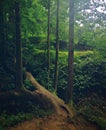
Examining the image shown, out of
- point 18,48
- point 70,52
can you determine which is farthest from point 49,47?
point 70,52

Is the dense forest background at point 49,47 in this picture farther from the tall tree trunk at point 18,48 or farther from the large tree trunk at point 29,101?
the large tree trunk at point 29,101

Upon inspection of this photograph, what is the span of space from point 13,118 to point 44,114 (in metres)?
1.77

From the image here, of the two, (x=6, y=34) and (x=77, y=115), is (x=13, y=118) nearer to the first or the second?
(x=77, y=115)

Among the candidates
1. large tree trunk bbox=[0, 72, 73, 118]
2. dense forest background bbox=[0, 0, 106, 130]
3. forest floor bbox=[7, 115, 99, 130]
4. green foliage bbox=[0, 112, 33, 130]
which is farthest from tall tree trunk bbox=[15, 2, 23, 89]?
forest floor bbox=[7, 115, 99, 130]

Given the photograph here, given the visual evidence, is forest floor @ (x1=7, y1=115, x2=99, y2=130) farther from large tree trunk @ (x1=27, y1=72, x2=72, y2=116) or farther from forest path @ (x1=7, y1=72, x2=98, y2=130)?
large tree trunk @ (x1=27, y1=72, x2=72, y2=116)

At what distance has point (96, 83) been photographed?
20.2m

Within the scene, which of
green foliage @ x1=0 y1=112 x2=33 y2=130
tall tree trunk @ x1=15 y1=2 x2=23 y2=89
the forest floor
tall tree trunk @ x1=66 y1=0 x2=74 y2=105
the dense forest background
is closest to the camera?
the forest floor

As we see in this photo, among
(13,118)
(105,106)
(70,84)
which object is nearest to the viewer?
(13,118)

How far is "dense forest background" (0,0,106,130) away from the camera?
1677 centimetres

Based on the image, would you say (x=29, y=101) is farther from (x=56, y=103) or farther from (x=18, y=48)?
(x=18, y=48)

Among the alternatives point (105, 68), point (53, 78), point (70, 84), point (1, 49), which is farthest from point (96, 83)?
point (1, 49)

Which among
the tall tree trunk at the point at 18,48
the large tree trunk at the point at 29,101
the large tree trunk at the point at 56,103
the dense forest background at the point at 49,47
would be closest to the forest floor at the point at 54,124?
the large tree trunk at the point at 56,103

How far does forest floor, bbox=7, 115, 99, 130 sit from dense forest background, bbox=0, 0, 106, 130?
8.00 feet

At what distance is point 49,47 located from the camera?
19.5 meters
